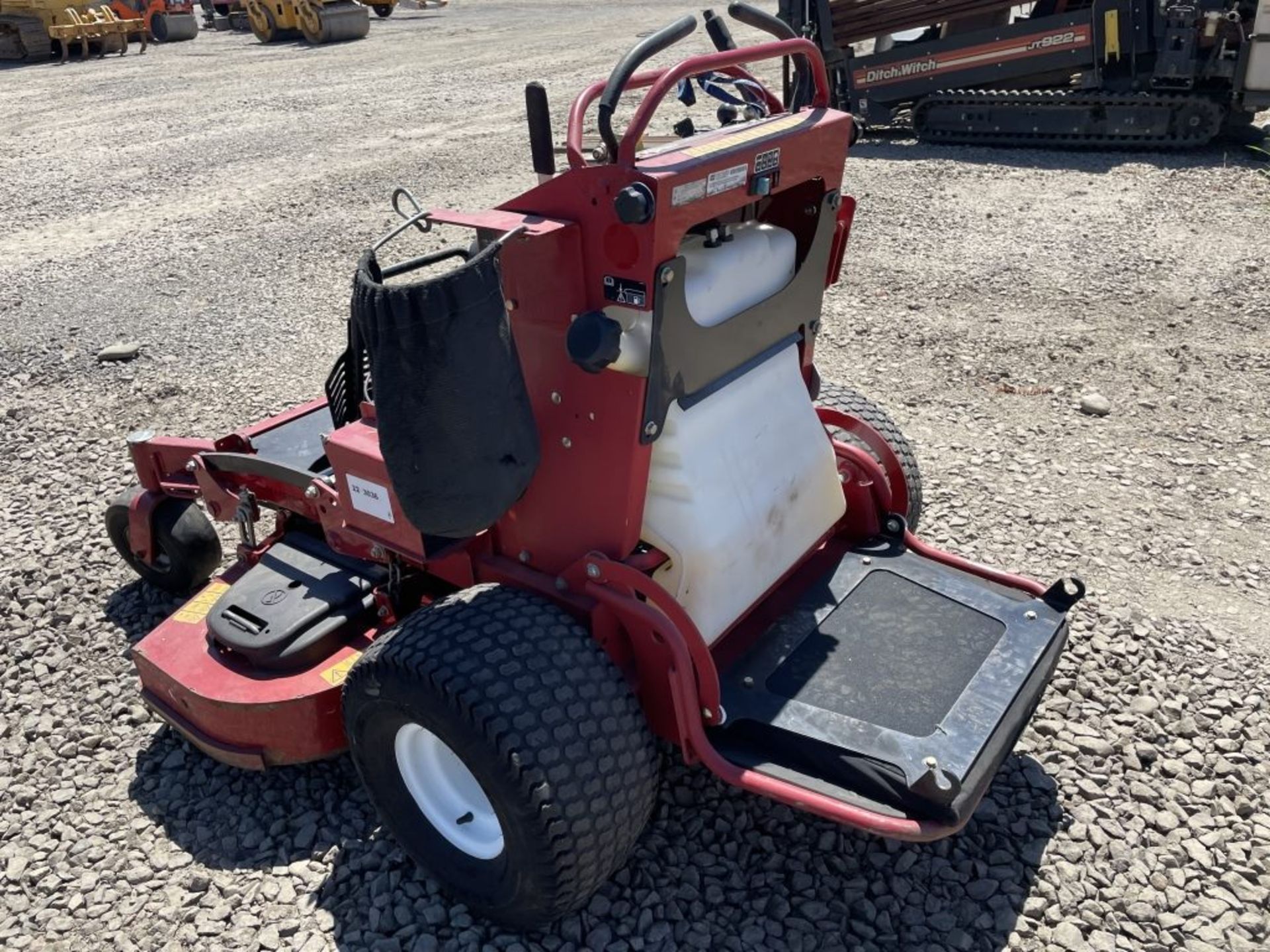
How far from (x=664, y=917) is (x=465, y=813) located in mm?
591

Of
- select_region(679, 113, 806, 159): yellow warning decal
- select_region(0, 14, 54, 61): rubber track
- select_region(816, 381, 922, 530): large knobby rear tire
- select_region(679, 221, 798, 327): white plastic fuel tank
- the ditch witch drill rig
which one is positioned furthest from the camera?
select_region(0, 14, 54, 61): rubber track

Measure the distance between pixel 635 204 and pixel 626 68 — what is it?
1.08 ft

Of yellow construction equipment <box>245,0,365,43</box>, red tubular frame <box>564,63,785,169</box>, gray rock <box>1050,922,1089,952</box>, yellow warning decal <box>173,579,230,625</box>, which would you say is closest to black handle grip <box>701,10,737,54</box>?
red tubular frame <box>564,63,785,169</box>

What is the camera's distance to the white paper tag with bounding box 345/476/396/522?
3.03 m

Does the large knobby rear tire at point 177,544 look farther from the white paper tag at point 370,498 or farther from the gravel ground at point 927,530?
the white paper tag at point 370,498

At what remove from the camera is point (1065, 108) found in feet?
33.3

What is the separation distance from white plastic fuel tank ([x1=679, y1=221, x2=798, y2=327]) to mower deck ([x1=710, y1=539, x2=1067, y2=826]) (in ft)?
3.11

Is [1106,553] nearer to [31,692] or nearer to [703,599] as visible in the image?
[703,599]

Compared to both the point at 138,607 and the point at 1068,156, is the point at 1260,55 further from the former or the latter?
the point at 138,607

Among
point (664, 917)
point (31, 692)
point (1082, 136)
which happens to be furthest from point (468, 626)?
point (1082, 136)

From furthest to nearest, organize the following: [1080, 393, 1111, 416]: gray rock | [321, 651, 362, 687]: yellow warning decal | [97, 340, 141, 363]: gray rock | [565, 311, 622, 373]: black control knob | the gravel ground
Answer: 1. [97, 340, 141, 363]: gray rock
2. [1080, 393, 1111, 416]: gray rock
3. [321, 651, 362, 687]: yellow warning decal
4. the gravel ground
5. [565, 311, 622, 373]: black control knob

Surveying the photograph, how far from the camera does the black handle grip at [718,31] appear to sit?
10.0ft

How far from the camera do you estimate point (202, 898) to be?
300 cm

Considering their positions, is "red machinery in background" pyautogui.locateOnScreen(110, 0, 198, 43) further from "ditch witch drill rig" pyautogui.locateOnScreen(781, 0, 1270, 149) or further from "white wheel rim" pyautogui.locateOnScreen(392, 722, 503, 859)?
"white wheel rim" pyautogui.locateOnScreen(392, 722, 503, 859)
